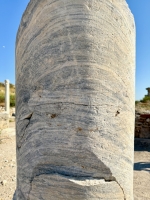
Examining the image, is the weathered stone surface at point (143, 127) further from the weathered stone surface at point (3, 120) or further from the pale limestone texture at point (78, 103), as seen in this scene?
the pale limestone texture at point (78, 103)

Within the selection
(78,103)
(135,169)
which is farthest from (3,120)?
(78,103)

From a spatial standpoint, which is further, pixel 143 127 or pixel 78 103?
pixel 143 127

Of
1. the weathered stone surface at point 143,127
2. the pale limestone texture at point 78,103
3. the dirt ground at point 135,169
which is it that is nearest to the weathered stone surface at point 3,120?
the dirt ground at point 135,169

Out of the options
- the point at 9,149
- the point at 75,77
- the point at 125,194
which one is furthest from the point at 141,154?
the point at 75,77

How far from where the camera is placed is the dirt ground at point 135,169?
4468 mm

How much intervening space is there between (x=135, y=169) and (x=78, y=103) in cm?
503

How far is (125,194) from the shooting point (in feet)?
5.97

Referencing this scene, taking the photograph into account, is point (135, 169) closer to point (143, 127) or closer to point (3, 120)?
point (143, 127)

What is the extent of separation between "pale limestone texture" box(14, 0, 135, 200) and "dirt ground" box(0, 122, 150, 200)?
289cm

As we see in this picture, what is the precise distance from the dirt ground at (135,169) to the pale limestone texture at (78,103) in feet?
9.49

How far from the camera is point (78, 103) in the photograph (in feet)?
5.47

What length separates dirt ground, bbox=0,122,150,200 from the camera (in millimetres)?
4468

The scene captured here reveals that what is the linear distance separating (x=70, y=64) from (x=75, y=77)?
0.34 ft

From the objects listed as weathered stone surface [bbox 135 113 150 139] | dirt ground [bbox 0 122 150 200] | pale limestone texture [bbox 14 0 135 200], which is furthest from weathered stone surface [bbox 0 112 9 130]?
pale limestone texture [bbox 14 0 135 200]
